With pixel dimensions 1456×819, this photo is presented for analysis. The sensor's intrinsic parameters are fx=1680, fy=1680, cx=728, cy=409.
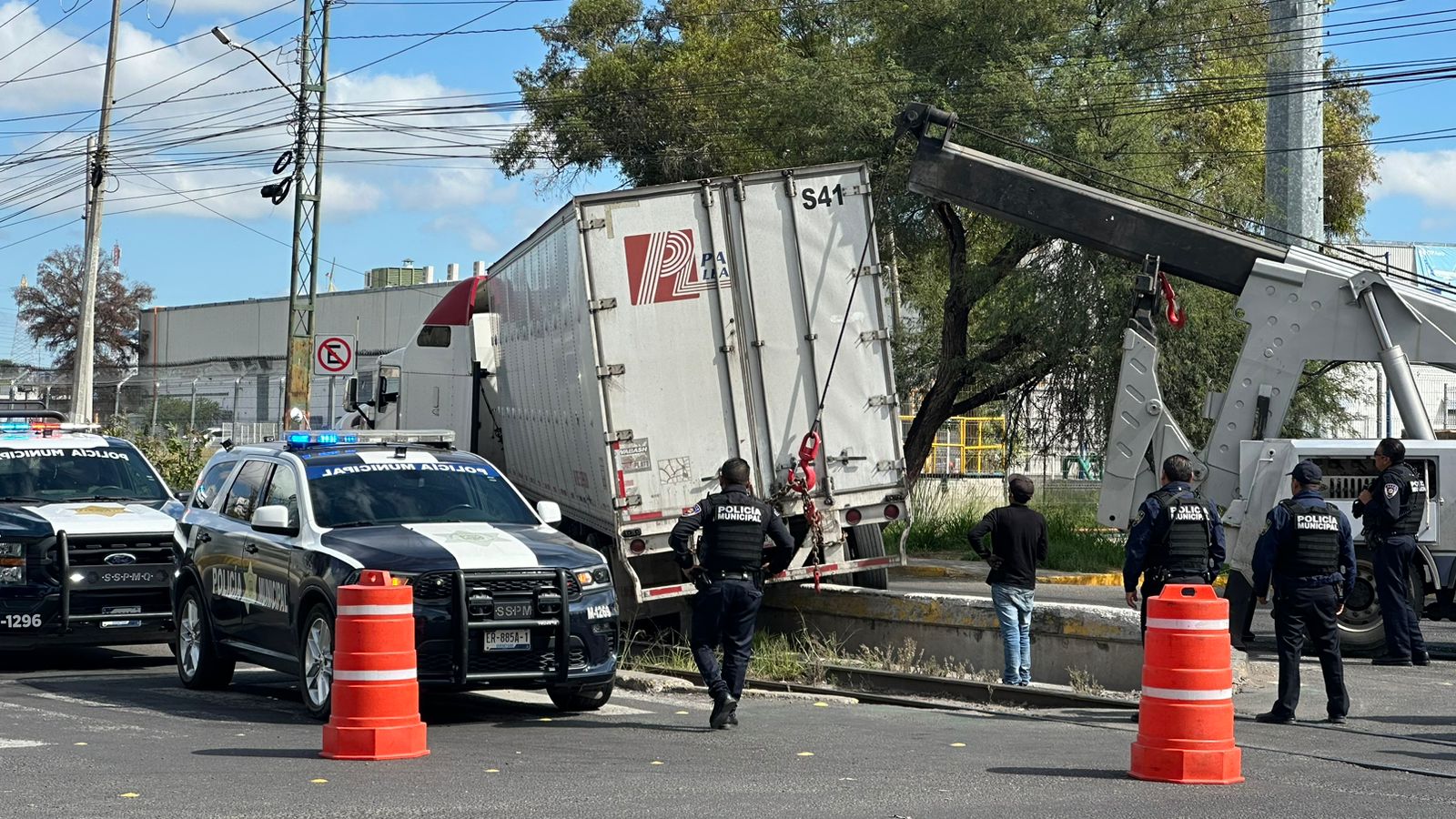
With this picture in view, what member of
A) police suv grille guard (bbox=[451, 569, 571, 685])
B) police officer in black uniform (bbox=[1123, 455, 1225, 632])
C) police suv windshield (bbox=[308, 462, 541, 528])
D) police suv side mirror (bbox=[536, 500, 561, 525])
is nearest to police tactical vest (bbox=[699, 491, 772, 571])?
police suv grille guard (bbox=[451, 569, 571, 685])

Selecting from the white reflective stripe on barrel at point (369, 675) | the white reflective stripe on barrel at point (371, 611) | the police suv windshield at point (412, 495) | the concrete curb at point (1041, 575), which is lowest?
the concrete curb at point (1041, 575)

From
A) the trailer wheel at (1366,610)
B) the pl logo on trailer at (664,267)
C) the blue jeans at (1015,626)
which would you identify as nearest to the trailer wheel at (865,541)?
the pl logo on trailer at (664,267)

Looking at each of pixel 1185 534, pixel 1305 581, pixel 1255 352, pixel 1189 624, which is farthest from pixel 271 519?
pixel 1255 352

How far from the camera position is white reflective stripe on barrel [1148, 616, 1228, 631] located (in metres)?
8.35

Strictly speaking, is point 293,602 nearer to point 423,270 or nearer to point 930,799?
point 930,799

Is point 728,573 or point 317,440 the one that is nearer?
point 728,573

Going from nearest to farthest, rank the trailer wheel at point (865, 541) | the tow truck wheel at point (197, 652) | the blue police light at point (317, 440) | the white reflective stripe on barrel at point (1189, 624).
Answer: the white reflective stripe on barrel at point (1189, 624)
the blue police light at point (317, 440)
the tow truck wheel at point (197, 652)
the trailer wheel at point (865, 541)

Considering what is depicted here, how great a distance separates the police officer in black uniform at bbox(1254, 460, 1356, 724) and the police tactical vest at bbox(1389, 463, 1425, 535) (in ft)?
8.98

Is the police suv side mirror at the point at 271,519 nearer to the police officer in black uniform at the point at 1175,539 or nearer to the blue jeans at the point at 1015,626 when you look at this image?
the blue jeans at the point at 1015,626

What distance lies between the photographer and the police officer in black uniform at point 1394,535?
13.1 metres

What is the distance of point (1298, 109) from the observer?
21.0 metres

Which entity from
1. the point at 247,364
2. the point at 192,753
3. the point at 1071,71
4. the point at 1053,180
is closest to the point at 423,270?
the point at 247,364

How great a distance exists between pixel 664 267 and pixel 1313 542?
554 cm

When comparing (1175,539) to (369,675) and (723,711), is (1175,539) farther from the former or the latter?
(369,675)
